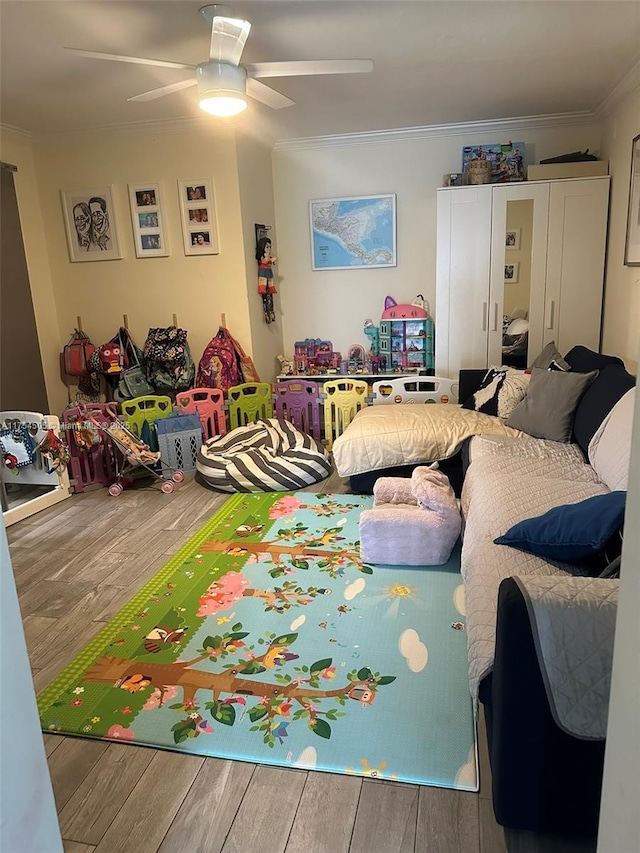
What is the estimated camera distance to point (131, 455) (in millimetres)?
3799

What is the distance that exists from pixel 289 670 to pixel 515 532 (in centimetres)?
91

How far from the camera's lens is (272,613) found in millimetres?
2434


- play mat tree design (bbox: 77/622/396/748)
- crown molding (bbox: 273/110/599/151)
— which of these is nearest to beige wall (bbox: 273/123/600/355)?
crown molding (bbox: 273/110/599/151)

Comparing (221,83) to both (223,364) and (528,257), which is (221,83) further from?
→ (528,257)

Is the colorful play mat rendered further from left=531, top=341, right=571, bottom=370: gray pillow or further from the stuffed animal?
A: left=531, top=341, right=571, bottom=370: gray pillow

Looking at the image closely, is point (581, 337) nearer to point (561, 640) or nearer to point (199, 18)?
point (199, 18)

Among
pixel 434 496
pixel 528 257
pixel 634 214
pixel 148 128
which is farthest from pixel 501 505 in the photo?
pixel 148 128

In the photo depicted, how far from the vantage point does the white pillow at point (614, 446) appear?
2.32 metres

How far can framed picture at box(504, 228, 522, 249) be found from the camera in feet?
→ 13.8

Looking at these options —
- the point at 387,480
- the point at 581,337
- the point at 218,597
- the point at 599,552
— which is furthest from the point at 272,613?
the point at 581,337

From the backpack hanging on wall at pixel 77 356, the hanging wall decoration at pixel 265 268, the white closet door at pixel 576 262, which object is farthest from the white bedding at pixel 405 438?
the backpack hanging on wall at pixel 77 356

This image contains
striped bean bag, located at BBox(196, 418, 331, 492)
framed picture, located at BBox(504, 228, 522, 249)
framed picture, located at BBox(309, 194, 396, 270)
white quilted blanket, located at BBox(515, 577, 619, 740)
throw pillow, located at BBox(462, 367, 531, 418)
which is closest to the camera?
white quilted blanket, located at BBox(515, 577, 619, 740)

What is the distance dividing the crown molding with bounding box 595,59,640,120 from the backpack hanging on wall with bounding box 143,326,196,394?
3259 mm

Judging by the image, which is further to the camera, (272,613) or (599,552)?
(272,613)
